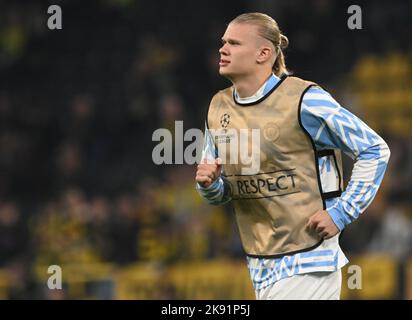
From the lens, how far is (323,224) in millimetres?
5293

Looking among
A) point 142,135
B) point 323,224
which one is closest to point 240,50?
point 323,224

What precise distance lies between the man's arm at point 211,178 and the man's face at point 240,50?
0.40 meters

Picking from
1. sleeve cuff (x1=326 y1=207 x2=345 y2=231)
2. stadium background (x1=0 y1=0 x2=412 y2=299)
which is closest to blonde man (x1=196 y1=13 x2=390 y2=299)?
sleeve cuff (x1=326 y1=207 x2=345 y2=231)

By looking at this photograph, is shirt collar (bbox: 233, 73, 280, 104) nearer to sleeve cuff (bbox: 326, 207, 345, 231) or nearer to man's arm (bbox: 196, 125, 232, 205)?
man's arm (bbox: 196, 125, 232, 205)

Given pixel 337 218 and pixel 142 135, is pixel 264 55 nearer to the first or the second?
pixel 337 218

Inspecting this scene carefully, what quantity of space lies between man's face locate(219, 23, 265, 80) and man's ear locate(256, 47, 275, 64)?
19 millimetres

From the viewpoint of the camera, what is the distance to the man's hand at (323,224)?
530 centimetres

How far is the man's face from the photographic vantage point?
5.49 m

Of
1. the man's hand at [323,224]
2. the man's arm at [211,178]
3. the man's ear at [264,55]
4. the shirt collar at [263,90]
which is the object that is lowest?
the man's hand at [323,224]

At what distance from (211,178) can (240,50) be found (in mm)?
623

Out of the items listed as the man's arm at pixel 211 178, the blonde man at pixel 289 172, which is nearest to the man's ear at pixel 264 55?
the blonde man at pixel 289 172

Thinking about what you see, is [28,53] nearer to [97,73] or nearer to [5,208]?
[97,73]

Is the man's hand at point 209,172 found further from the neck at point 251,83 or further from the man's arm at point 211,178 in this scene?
the neck at point 251,83

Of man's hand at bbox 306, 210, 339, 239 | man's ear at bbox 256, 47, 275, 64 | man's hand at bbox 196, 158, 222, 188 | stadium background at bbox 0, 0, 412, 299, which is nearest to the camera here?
man's hand at bbox 306, 210, 339, 239
